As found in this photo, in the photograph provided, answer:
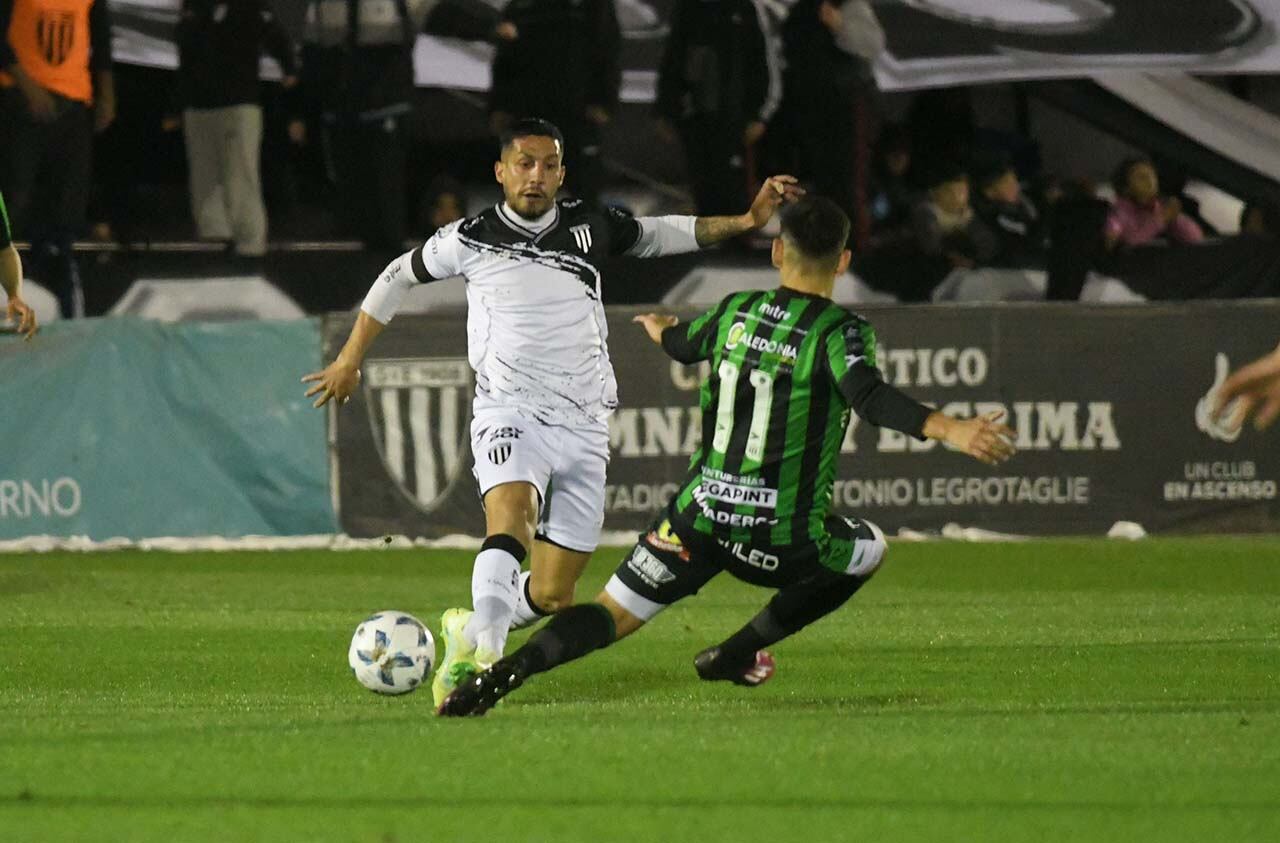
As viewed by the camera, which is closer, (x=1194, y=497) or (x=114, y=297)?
(x=1194, y=497)

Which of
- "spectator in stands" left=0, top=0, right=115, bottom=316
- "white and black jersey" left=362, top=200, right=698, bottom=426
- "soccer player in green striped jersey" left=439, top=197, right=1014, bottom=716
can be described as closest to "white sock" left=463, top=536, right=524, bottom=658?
"soccer player in green striped jersey" left=439, top=197, right=1014, bottom=716

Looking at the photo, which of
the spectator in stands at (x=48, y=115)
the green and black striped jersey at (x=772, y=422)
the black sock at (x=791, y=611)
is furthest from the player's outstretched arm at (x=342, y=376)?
the spectator in stands at (x=48, y=115)

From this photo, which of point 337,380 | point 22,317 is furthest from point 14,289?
point 337,380

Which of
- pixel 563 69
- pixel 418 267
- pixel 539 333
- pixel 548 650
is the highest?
pixel 418 267

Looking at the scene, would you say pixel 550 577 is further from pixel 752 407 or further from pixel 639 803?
pixel 639 803

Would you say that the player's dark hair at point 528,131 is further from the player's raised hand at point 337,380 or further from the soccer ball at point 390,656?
the soccer ball at point 390,656

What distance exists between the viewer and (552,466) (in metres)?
8.06

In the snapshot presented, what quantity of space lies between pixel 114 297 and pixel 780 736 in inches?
446

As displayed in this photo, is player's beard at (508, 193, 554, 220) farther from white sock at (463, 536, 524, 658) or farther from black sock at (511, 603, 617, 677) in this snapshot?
black sock at (511, 603, 617, 677)

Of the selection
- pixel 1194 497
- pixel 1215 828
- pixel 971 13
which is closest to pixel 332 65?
pixel 971 13

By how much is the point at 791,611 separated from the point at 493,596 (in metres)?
1.02

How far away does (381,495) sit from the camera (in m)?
14.8

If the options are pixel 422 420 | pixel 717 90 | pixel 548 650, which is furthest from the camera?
pixel 717 90

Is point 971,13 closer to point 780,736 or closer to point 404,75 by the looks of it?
point 404,75
